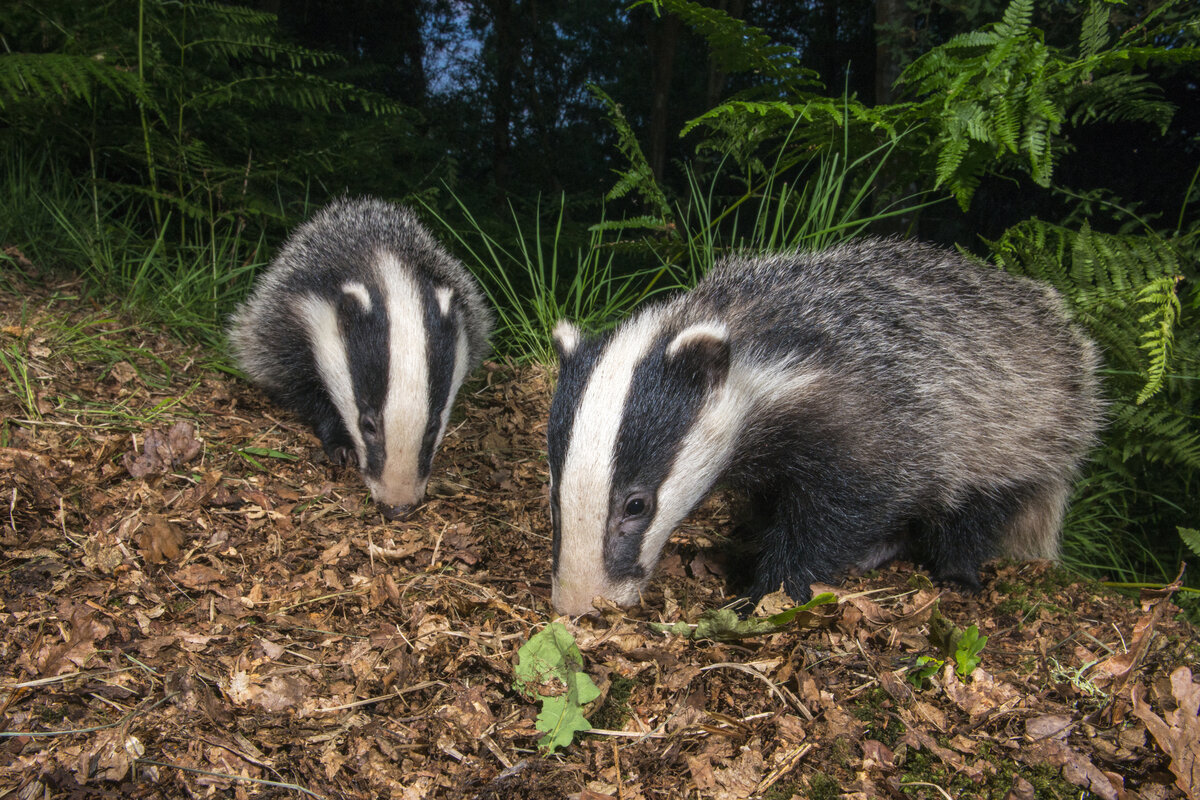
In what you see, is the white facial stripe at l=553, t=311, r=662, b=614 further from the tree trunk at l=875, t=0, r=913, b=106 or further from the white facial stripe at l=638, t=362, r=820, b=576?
the tree trunk at l=875, t=0, r=913, b=106

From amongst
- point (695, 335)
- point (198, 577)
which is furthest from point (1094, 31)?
point (198, 577)

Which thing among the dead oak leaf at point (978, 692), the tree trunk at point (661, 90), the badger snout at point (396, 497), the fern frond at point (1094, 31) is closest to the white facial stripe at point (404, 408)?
the badger snout at point (396, 497)

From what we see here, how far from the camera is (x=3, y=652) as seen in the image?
87.7 inches

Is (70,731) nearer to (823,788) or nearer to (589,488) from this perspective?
(589,488)

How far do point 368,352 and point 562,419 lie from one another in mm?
1539

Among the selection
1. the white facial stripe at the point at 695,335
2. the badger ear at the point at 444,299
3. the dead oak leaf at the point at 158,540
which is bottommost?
the dead oak leaf at the point at 158,540

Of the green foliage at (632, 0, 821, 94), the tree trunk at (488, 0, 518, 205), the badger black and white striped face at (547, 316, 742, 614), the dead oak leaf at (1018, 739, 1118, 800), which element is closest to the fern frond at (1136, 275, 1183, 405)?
the dead oak leaf at (1018, 739, 1118, 800)

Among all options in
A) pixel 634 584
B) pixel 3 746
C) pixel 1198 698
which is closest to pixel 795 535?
pixel 634 584

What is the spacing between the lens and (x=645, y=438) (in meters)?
2.54

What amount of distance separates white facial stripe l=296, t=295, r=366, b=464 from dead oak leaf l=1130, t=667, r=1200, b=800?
3127 mm

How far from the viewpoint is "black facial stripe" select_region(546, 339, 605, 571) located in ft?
8.40

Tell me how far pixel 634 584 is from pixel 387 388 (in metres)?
1.62

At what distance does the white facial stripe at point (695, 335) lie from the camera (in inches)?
102

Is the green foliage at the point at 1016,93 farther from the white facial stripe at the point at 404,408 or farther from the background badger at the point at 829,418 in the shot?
the white facial stripe at the point at 404,408
